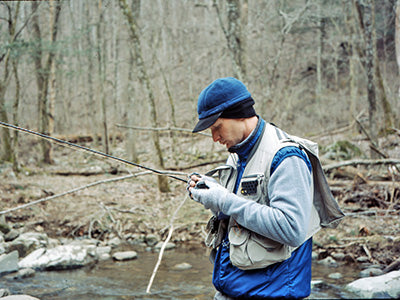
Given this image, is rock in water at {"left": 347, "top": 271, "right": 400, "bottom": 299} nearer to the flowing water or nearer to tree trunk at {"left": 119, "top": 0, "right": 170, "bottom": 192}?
the flowing water

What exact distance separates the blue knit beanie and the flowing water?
418 cm

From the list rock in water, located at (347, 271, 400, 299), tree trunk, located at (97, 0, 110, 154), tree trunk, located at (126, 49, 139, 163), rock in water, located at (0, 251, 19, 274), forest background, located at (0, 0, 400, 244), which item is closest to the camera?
rock in water, located at (347, 271, 400, 299)

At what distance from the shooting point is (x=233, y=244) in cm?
190

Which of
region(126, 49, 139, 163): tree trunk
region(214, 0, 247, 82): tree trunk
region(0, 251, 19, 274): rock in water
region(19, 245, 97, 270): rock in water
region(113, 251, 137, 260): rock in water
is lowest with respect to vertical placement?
region(113, 251, 137, 260): rock in water

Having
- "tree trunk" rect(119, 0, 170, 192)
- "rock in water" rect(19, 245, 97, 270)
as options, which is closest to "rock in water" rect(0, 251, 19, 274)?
"rock in water" rect(19, 245, 97, 270)

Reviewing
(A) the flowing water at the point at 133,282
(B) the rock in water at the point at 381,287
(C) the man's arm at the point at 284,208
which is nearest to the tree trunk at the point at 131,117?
(A) the flowing water at the point at 133,282

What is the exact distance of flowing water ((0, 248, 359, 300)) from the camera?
5703mm

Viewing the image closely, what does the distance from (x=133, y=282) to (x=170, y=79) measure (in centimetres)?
1400

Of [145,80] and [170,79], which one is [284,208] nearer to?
[145,80]

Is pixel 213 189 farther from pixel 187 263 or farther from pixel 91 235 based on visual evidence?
pixel 91 235

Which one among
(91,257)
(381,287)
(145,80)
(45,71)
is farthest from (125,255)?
(45,71)

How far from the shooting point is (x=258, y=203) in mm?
1880

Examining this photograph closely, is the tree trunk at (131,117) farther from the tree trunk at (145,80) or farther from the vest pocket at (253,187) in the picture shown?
the vest pocket at (253,187)

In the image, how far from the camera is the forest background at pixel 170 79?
10.8 meters
